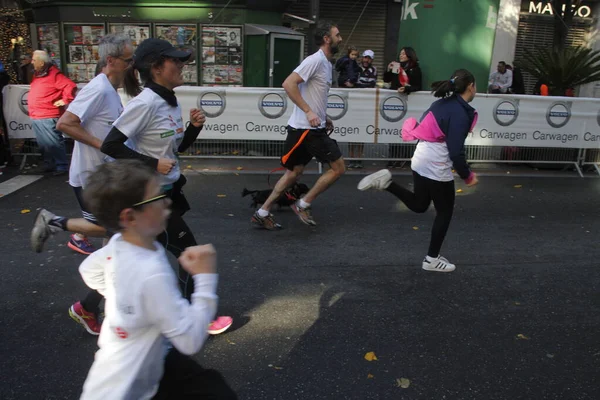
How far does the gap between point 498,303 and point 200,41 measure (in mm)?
9970

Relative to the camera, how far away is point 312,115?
546 centimetres

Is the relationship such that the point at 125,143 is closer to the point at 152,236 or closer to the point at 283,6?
the point at 152,236

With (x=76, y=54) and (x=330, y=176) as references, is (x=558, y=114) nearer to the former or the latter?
(x=330, y=176)

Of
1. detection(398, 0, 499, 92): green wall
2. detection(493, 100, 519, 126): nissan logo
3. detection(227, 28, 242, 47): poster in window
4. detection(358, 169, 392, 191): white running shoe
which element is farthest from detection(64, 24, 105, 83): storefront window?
detection(358, 169, 392, 191): white running shoe

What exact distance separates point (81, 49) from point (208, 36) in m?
2.87

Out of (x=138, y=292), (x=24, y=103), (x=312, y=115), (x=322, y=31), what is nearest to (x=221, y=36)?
(x=24, y=103)

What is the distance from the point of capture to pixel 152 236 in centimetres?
187

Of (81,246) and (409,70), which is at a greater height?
(409,70)

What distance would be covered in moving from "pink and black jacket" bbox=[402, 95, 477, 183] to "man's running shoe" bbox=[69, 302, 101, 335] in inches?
117

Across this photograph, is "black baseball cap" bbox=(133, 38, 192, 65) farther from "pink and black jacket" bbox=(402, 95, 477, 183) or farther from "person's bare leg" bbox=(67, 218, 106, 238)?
"pink and black jacket" bbox=(402, 95, 477, 183)

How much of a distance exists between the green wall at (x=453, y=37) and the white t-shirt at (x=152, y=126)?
7790mm

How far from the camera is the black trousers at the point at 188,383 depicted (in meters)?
1.93

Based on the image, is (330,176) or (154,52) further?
(330,176)

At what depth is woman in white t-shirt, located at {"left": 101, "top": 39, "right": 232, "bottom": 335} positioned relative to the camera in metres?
3.15
